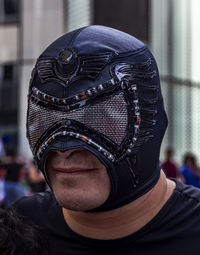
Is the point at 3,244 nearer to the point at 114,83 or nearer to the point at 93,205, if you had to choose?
the point at 93,205

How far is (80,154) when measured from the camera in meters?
1.75

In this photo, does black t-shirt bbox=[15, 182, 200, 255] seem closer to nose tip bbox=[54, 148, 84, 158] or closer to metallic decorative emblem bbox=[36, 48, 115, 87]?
nose tip bbox=[54, 148, 84, 158]

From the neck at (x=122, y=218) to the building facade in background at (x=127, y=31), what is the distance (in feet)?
43.4

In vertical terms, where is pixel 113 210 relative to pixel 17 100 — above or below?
above

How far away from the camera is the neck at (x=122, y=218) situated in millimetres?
1880

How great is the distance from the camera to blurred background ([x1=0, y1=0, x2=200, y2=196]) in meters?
16.0

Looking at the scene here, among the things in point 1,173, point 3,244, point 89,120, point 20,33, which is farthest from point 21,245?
point 20,33

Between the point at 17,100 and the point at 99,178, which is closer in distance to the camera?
the point at 99,178

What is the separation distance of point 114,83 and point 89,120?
130 mm

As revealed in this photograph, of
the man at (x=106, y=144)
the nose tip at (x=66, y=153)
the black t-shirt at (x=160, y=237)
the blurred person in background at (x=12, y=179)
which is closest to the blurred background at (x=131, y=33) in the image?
the blurred person in background at (x=12, y=179)

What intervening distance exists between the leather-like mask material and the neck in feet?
0.12

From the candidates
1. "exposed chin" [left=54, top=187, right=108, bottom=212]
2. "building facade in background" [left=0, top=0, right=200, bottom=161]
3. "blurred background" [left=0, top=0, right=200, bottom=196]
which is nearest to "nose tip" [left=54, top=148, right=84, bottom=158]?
"exposed chin" [left=54, top=187, right=108, bottom=212]

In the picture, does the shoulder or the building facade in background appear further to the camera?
the building facade in background

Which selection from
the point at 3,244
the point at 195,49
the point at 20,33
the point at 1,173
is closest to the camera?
the point at 3,244
